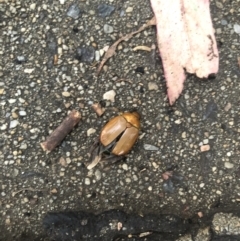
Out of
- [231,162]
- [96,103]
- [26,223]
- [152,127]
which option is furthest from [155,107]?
[26,223]

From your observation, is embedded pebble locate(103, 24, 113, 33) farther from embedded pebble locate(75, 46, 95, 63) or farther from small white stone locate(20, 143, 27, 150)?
small white stone locate(20, 143, 27, 150)

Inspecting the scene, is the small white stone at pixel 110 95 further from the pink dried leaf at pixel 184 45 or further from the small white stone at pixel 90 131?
the pink dried leaf at pixel 184 45

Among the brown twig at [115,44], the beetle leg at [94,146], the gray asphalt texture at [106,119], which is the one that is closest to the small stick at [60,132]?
the gray asphalt texture at [106,119]

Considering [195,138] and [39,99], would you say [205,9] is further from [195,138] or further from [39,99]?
[39,99]

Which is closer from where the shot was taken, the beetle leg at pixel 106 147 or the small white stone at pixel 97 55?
the beetle leg at pixel 106 147

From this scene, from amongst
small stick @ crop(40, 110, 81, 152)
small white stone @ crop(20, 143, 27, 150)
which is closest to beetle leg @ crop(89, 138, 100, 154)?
small stick @ crop(40, 110, 81, 152)

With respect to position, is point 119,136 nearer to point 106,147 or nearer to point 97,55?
point 106,147
